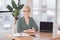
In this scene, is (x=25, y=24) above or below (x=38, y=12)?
below

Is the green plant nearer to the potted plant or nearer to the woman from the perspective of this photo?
the potted plant

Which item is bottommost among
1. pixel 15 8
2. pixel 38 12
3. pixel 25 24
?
pixel 25 24

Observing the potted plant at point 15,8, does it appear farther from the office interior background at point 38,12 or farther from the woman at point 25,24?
the woman at point 25,24

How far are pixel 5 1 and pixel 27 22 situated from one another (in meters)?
1.51

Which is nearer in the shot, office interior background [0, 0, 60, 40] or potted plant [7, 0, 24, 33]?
potted plant [7, 0, 24, 33]

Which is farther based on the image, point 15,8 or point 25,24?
point 15,8

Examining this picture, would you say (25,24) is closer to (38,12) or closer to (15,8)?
(15,8)

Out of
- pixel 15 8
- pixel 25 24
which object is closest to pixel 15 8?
pixel 15 8

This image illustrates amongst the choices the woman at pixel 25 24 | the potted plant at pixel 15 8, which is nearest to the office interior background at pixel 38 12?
the potted plant at pixel 15 8

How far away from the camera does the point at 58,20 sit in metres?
5.12

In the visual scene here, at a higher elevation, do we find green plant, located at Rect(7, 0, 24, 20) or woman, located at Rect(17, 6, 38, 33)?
green plant, located at Rect(7, 0, 24, 20)

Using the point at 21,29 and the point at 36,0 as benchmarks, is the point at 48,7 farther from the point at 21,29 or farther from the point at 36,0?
the point at 21,29

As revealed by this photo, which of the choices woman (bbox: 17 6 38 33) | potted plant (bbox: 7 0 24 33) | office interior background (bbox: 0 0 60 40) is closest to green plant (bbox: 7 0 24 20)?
potted plant (bbox: 7 0 24 33)

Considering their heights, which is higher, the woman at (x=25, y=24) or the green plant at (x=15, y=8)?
the green plant at (x=15, y=8)
